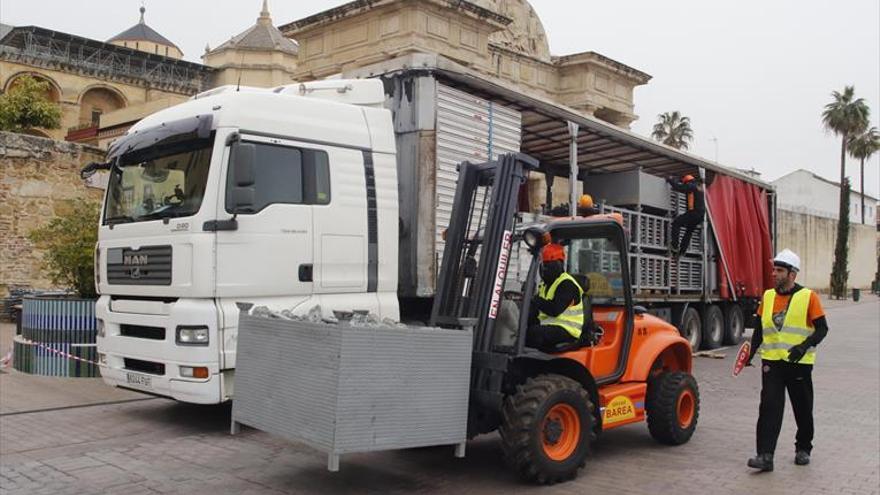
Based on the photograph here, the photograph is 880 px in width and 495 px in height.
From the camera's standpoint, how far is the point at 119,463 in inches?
246

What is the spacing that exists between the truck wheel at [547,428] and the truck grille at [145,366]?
3310mm

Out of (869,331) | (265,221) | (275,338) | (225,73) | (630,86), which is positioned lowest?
Result: (869,331)

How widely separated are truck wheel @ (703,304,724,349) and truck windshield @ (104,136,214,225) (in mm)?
10822

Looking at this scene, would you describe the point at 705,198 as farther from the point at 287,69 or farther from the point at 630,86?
the point at 287,69

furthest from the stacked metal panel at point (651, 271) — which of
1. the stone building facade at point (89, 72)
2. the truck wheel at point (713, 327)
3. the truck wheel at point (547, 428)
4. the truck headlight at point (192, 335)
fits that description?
the stone building facade at point (89, 72)

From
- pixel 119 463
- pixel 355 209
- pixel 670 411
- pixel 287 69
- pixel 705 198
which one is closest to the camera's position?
pixel 119 463

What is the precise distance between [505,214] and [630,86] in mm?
34087

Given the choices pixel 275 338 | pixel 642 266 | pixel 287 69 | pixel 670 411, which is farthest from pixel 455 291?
pixel 287 69

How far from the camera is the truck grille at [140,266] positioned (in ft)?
22.8

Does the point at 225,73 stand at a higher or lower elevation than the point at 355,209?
higher

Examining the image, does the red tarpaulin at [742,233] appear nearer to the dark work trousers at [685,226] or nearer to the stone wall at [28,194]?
the dark work trousers at [685,226]

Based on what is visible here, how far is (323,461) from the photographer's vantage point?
21.0 ft

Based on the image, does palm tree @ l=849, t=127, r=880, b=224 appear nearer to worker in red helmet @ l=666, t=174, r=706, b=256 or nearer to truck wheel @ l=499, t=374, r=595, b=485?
worker in red helmet @ l=666, t=174, r=706, b=256

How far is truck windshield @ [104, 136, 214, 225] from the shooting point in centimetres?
698
